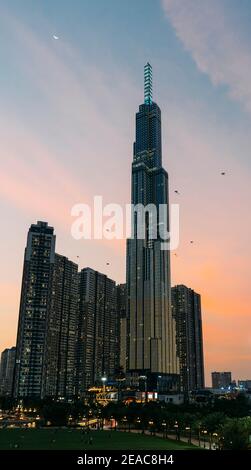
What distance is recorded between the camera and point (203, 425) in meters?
115

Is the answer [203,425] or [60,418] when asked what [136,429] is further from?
[203,425]
